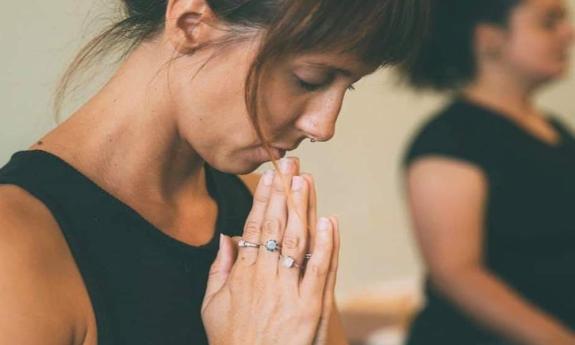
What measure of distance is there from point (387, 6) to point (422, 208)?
0.99 meters

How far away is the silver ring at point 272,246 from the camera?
2.89 feet

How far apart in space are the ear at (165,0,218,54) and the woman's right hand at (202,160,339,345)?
143 mm

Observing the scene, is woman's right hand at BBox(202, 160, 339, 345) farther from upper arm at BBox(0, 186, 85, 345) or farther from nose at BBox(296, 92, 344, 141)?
upper arm at BBox(0, 186, 85, 345)

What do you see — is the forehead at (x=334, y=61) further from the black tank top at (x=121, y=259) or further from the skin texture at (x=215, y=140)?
the black tank top at (x=121, y=259)

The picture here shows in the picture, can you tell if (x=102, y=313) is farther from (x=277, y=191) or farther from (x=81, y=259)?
(x=277, y=191)

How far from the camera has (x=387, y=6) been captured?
0.84 meters

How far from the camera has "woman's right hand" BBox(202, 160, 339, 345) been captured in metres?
0.87

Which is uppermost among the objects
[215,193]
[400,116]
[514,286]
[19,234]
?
[19,234]

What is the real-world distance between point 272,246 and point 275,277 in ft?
0.10

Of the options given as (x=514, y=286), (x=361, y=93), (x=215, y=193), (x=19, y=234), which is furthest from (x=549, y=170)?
(x=19, y=234)

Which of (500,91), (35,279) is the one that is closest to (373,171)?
(500,91)

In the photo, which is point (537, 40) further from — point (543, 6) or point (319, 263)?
point (319, 263)

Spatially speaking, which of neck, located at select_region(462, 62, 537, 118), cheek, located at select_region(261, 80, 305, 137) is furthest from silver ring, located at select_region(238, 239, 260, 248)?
neck, located at select_region(462, 62, 537, 118)

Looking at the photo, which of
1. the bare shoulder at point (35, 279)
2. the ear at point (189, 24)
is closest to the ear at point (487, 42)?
the ear at point (189, 24)
